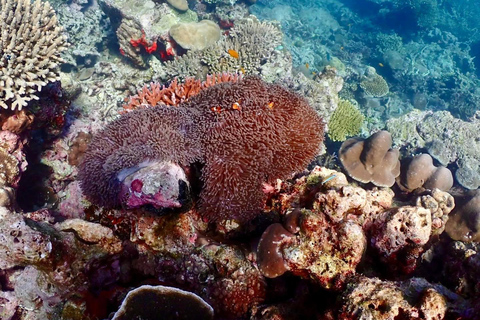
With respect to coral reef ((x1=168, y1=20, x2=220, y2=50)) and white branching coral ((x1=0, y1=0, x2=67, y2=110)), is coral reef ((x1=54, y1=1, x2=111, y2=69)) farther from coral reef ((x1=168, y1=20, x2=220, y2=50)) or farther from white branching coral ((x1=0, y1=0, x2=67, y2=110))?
white branching coral ((x1=0, y1=0, x2=67, y2=110))

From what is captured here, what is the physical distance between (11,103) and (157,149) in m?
2.43

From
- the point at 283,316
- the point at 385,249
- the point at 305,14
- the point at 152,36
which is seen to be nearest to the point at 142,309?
the point at 283,316

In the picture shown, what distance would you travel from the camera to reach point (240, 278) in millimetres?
3172

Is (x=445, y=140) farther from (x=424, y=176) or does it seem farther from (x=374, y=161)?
(x=374, y=161)

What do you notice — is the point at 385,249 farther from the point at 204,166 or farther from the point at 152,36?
the point at 152,36

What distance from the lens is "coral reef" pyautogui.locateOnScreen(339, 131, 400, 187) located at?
5727 mm

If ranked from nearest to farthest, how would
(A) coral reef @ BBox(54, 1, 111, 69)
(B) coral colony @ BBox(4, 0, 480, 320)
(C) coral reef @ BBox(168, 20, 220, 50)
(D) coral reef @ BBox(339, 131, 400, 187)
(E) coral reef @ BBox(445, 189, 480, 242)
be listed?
(B) coral colony @ BBox(4, 0, 480, 320) → (E) coral reef @ BBox(445, 189, 480, 242) → (D) coral reef @ BBox(339, 131, 400, 187) → (C) coral reef @ BBox(168, 20, 220, 50) → (A) coral reef @ BBox(54, 1, 111, 69)

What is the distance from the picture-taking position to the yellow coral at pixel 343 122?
7.84 m

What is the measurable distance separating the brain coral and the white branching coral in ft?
4.57

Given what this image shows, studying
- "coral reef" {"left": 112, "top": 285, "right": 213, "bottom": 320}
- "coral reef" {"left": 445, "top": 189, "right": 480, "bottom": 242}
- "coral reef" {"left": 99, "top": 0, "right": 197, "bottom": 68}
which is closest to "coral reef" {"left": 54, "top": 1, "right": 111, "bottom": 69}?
"coral reef" {"left": 99, "top": 0, "right": 197, "bottom": 68}

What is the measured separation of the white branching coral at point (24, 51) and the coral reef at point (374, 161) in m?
5.26

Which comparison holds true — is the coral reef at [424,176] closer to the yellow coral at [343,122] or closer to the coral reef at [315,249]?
the yellow coral at [343,122]

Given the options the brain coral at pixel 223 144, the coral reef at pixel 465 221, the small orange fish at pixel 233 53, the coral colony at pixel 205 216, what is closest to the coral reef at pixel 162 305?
the coral colony at pixel 205 216

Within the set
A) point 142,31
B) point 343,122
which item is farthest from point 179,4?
point 343,122
